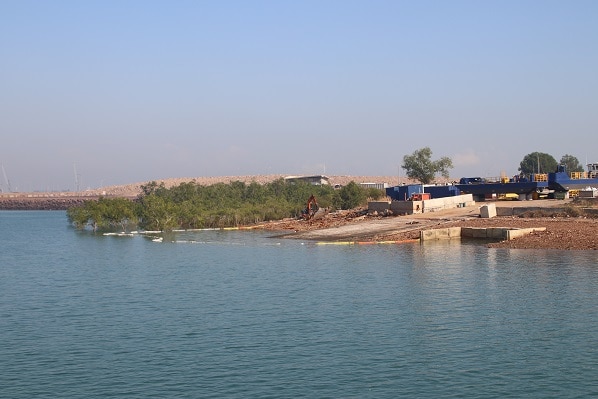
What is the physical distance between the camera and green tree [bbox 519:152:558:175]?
14762 cm

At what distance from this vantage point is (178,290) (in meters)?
35.4

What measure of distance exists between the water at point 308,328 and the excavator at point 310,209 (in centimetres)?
3002

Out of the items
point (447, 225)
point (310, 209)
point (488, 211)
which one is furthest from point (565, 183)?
point (310, 209)

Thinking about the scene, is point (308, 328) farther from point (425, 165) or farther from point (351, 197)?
point (425, 165)

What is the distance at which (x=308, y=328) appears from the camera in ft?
85.6

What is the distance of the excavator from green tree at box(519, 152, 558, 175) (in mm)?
79362

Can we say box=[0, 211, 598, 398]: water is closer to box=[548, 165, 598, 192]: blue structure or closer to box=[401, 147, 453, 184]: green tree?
box=[548, 165, 598, 192]: blue structure

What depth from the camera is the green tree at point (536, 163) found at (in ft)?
484

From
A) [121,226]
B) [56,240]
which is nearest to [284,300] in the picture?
[56,240]

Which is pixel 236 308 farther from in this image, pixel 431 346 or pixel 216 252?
pixel 216 252

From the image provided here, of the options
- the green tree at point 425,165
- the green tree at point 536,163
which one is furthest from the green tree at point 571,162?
the green tree at point 425,165

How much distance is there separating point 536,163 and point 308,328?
428 feet

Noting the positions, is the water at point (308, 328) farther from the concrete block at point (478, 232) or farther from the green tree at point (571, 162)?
the green tree at point (571, 162)

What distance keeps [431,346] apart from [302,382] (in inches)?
209
